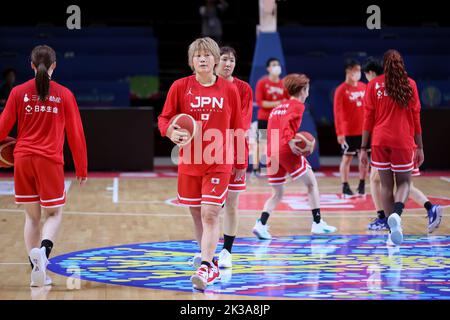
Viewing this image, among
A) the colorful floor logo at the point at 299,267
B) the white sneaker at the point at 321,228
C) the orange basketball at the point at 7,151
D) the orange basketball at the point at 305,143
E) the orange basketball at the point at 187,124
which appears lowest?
the white sneaker at the point at 321,228

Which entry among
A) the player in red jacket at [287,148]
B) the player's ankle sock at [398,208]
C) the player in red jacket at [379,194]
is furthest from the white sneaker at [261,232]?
the player's ankle sock at [398,208]

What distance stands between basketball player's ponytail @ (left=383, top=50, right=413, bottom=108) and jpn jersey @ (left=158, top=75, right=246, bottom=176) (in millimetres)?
2420

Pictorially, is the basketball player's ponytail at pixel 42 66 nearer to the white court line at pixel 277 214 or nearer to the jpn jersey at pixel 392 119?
the jpn jersey at pixel 392 119

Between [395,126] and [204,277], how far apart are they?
302 centimetres

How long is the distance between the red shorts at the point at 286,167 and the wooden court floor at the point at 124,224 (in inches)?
24.6

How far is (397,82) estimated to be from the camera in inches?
357

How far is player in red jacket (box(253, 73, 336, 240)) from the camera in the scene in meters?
9.52

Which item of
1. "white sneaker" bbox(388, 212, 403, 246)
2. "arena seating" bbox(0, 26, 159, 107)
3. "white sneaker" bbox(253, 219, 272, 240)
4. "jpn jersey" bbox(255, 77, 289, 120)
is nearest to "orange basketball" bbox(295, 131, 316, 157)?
"white sneaker" bbox(253, 219, 272, 240)

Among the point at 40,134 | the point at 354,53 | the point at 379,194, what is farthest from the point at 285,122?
the point at 354,53

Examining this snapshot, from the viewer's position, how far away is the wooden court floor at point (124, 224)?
275 inches

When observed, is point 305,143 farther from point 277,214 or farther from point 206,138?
point 206,138

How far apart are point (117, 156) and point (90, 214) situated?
4953 mm
